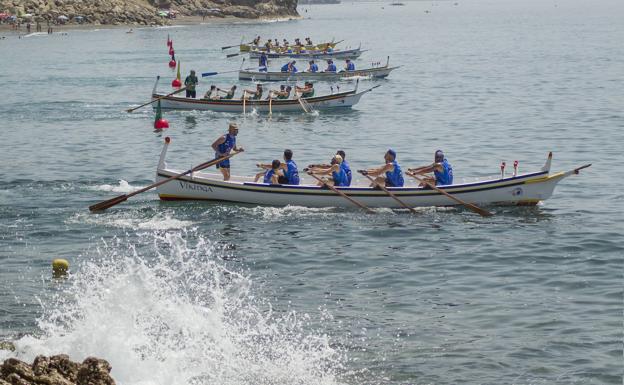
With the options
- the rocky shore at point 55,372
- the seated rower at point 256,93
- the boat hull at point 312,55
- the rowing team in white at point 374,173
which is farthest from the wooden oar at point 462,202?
the boat hull at point 312,55

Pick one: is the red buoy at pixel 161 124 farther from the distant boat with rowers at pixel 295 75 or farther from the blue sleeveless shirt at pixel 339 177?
the distant boat with rowers at pixel 295 75

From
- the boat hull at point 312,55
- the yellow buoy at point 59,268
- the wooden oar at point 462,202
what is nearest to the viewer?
the yellow buoy at point 59,268

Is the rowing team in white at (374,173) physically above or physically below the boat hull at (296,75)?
above

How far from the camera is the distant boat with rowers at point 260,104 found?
5316cm

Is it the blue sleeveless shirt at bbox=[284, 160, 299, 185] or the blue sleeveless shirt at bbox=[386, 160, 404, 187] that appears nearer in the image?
the blue sleeveless shirt at bbox=[386, 160, 404, 187]

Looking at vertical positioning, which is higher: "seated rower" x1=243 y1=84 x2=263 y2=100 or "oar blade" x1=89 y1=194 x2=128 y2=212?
"seated rower" x1=243 y1=84 x2=263 y2=100

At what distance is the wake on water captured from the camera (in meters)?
18.0

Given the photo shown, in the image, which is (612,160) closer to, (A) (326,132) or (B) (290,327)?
(A) (326,132)

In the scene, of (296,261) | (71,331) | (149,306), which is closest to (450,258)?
(296,261)

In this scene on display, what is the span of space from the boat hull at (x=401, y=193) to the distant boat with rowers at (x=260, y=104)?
844 inches

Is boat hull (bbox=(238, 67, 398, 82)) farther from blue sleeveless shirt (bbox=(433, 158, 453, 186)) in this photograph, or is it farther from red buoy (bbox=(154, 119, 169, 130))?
blue sleeveless shirt (bbox=(433, 158, 453, 186))

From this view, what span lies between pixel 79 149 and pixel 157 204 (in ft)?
42.2

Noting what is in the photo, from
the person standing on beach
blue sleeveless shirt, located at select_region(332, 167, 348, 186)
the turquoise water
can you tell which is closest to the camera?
the turquoise water

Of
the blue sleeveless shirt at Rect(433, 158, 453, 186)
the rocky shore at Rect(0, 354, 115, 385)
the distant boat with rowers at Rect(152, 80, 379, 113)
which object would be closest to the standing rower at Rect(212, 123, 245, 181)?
the blue sleeveless shirt at Rect(433, 158, 453, 186)
